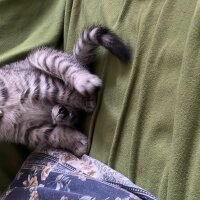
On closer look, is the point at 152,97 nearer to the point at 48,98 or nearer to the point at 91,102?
the point at 91,102

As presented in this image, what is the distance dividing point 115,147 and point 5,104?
0.47m

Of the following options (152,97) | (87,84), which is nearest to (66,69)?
(87,84)

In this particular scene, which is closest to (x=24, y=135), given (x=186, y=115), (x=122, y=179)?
(x=122, y=179)

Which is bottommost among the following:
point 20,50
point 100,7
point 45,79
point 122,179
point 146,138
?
point 122,179

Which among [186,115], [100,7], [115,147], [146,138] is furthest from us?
[100,7]

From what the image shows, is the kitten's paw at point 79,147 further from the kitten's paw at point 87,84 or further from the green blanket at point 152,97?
the kitten's paw at point 87,84

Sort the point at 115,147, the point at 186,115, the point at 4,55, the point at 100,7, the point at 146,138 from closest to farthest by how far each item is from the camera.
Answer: the point at 186,115
the point at 146,138
the point at 115,147
the point at 100,7
the point at 4,55

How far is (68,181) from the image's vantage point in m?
1.18

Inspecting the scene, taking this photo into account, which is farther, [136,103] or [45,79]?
[45,79]

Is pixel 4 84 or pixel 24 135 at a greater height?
pixel 4 84

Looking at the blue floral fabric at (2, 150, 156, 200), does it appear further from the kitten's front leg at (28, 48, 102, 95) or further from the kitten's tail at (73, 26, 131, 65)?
the kitten's tail at (73, 26, 131, 65)

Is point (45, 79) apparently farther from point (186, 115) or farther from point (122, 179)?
point (186, 115)

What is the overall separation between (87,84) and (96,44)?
0.17 metres

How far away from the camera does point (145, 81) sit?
1.15 metres
